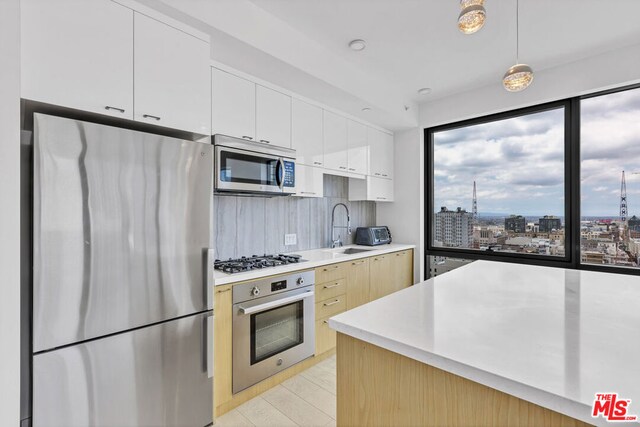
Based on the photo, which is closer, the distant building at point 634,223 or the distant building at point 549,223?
the distant building at point 634,223

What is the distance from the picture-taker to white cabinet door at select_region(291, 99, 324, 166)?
2791 millimetres

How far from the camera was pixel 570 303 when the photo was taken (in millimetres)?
1258

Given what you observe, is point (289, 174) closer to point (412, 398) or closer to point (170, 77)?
point (170, 77)

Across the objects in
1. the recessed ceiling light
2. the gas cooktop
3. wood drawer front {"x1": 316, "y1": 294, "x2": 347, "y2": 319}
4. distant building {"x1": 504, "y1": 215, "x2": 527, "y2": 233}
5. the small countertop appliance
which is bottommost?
wood drawer front {"x1": 316, "y1": 294, "x2": 347, "y2": 319}

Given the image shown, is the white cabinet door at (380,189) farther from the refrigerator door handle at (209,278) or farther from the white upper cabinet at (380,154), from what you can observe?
the refrigerator door handle at (209,278)

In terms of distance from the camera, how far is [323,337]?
106 inches

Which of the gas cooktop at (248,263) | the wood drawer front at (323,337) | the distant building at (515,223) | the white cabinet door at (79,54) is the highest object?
the white cabinet door at (79,54)

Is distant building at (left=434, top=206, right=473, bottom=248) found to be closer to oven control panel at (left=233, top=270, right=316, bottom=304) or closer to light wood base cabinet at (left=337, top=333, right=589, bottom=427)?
oven control panel at (left=233, top=270, right=316, bottom=304)

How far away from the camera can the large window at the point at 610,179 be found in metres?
2.64

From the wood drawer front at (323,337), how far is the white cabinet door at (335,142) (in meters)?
1.52

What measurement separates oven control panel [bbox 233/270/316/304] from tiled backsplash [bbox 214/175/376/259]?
54cm

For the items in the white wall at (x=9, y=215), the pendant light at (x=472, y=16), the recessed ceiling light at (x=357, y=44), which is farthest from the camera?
the recessed ceiling light at (x=357, y=44)

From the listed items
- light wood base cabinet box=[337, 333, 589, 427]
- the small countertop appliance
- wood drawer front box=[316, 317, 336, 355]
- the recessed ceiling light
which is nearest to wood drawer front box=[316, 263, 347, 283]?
wood drawer front box=[316, 317, 336, 355]

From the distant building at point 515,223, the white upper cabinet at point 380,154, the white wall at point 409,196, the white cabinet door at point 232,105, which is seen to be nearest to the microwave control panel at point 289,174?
the white cabinet door at point 232,105
